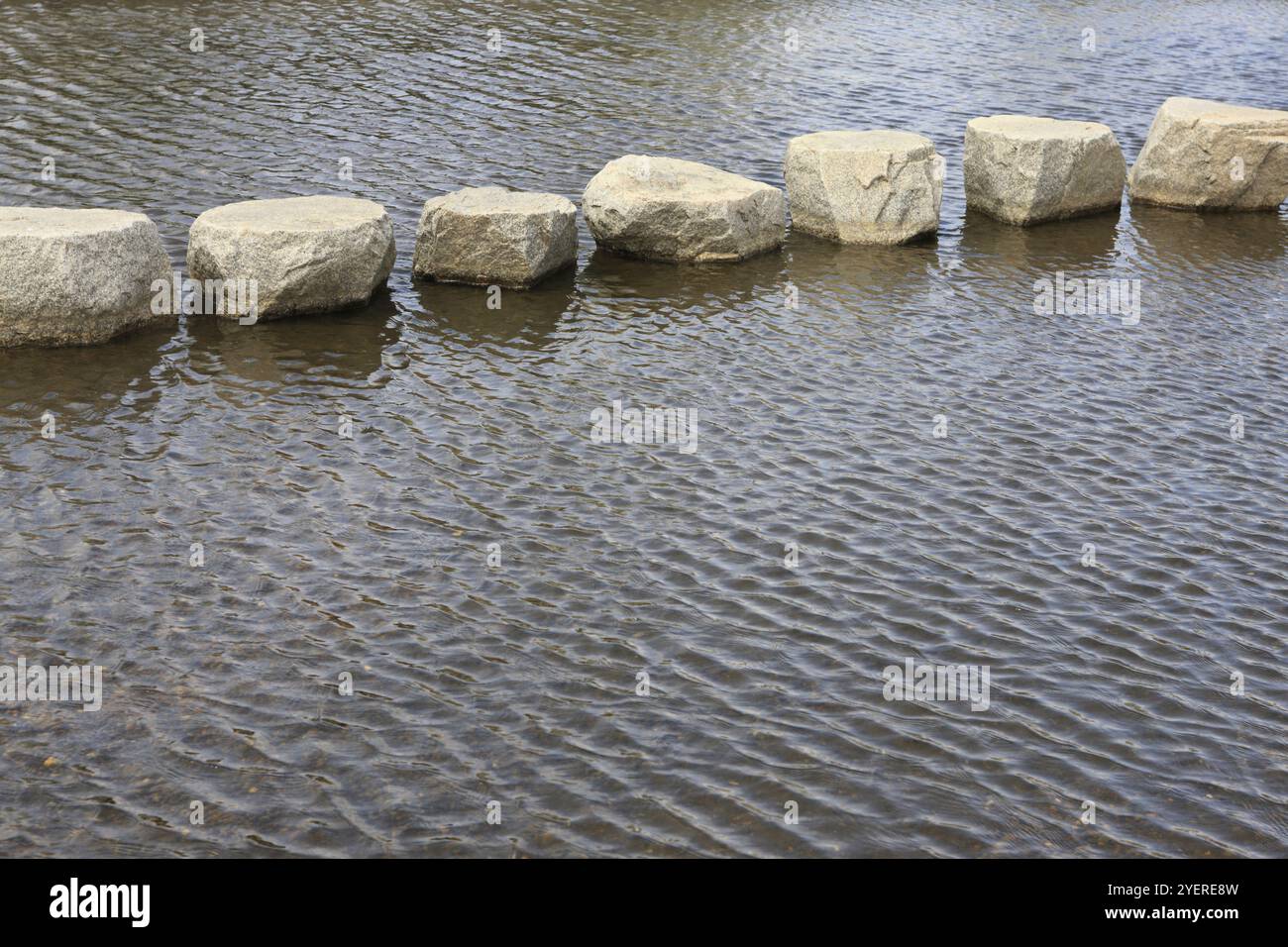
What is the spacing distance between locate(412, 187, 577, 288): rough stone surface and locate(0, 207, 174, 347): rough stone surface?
9.74ft

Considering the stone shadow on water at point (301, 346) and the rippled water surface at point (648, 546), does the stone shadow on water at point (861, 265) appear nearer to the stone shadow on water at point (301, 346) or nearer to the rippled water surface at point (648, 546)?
the rippled water surface at point (648, 546)

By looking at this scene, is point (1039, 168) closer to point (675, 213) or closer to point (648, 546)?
point (675, 213)

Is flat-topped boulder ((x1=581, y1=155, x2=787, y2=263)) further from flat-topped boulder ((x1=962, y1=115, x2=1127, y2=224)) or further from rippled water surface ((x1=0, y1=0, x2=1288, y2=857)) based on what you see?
flat-topped boulder ((x1=962, y1=115, x2=1127, y2=224))

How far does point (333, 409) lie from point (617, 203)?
5.21 meters

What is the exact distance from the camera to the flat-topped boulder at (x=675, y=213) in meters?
15.8

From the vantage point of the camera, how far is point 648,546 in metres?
10.0

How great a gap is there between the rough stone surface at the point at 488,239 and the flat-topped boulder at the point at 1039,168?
6.20 m

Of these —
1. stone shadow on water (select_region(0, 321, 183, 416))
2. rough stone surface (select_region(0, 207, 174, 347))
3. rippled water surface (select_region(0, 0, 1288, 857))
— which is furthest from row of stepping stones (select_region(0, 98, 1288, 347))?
rippled water surface (select_region(0, 0, 1288, 857))

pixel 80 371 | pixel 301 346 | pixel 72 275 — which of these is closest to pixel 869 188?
pixel 301 346

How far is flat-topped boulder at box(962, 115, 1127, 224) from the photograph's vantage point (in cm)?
1764

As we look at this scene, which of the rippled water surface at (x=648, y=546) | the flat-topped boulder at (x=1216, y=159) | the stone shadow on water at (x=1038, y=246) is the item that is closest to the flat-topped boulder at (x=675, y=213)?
the rippled water surface at (x=648, y=546)

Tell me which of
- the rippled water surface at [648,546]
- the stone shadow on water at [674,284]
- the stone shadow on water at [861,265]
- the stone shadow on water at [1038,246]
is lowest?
the rippled water surface at [648,546]

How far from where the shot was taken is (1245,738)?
816cm

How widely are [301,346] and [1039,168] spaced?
980cm
